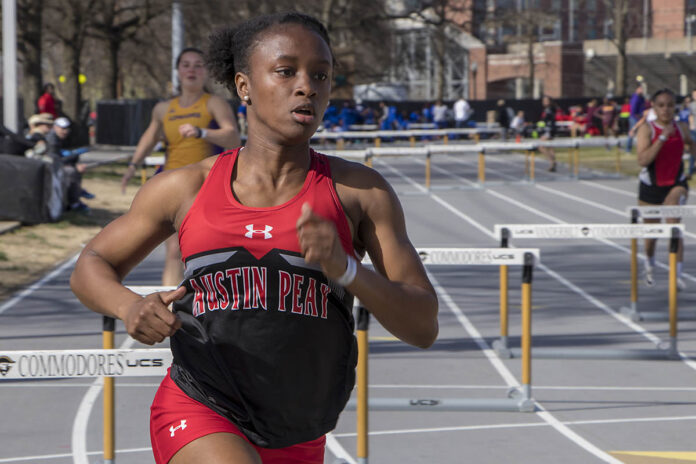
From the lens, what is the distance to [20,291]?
1209 centimetres

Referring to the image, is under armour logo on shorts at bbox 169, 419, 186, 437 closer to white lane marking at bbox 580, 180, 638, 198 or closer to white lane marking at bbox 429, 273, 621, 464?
white lane marking at bbox 429, 273, 621, 464

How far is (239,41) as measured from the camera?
3092 mm

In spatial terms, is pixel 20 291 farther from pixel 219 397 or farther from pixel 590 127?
pixel 590 127

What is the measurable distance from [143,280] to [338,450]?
6.70m

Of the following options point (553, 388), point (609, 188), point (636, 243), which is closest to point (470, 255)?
point (553, 388)

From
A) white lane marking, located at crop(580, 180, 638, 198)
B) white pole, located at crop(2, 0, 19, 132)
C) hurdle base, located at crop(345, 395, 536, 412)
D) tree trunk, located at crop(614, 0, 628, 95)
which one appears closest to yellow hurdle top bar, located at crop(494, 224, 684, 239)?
hurdle base, located at crop(345, 395, 536, 412)

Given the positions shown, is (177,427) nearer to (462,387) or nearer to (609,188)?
(462,387)

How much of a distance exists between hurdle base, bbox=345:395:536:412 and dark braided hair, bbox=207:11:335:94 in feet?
13.7

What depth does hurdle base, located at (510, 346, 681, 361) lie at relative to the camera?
885 centimetres

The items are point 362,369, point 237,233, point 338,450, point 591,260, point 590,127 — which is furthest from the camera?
point 590,127

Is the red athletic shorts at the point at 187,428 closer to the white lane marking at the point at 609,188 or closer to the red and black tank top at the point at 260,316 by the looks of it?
the red and black tank top at the point at 260,316

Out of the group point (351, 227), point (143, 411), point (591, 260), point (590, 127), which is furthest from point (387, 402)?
point (590, 127)

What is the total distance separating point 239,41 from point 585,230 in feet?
19.4

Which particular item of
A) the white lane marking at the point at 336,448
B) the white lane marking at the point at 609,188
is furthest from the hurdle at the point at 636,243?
the white lane marking at the point at 609,188
